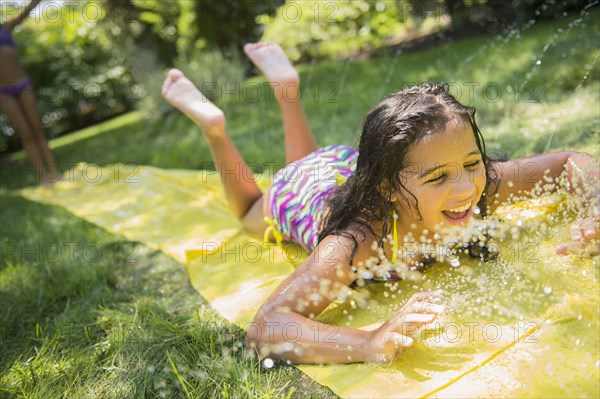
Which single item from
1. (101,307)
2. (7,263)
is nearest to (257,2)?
(7,263)

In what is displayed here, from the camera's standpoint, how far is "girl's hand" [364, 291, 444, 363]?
1762mm

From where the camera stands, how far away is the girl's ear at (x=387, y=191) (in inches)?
85.5

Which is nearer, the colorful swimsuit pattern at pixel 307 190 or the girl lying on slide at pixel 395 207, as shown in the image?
the girl lying on slide at pixel 395 207

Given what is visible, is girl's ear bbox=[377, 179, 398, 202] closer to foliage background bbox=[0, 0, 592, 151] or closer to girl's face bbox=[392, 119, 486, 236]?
girl's face bbox=[392, 119, 486, 236]

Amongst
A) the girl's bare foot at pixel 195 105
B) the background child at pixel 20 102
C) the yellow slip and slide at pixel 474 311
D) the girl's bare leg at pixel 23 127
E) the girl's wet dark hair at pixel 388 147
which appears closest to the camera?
the yellow slip and slide at pixel 474 311

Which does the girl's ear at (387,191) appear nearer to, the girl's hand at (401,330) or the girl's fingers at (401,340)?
the girl's hand at (401,330)

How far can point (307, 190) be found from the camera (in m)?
2.79

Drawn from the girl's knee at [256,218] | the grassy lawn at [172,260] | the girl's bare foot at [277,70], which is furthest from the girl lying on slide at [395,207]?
the girl's bare foot at [277,70]

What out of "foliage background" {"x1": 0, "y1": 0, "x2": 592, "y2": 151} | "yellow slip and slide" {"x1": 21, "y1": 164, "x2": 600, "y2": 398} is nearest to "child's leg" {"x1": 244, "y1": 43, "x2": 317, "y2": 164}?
"yellow slip and slide" {"x1": 21, "y1": 164, "x2": 600, "y2": 398}

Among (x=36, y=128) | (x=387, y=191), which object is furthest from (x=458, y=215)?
(x=36, y=128)

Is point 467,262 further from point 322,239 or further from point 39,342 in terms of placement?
point 39,342

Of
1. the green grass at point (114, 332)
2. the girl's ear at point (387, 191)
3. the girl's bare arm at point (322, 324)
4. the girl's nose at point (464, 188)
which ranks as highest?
the girl's nose at point (464, 188)

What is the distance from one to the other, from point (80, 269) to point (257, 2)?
6622 mm

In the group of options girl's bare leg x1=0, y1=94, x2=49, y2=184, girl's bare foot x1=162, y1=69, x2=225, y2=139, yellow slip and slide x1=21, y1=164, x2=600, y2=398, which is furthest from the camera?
girl's bare leg x1=0, y1=94, x2=49, y2=184
